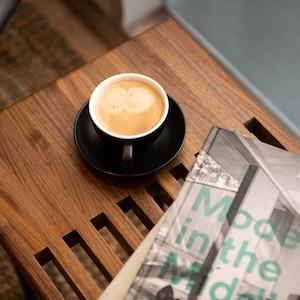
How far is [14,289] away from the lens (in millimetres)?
1134

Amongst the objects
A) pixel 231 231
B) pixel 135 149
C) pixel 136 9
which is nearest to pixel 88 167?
pixel 135 149

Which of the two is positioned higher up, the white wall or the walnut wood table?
the white wall

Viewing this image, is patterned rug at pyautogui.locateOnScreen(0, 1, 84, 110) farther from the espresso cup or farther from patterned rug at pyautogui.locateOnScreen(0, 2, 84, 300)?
the espresso cup

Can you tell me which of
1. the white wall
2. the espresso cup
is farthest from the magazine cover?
the white wall

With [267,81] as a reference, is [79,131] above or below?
below

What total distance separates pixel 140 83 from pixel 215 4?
607mm

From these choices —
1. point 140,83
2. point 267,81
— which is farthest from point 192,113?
point 267,81

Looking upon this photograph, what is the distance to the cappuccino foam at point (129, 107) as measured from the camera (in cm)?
74

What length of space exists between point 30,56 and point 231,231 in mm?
978

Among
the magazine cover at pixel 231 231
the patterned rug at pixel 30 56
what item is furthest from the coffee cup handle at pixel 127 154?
the patterned rug at pixel 30 56

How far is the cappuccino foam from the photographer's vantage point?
A: 736mm

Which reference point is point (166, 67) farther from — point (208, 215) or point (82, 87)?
point (208, 215)

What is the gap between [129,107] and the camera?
75 cm

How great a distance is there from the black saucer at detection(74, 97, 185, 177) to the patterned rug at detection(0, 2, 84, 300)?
2.07 feet
